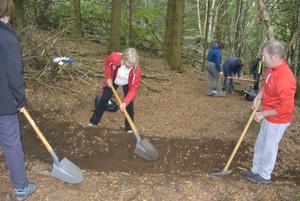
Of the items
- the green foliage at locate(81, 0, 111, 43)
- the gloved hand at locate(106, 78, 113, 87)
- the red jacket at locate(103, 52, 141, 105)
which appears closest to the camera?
→ the red jacket at locate(103, 52, 141, 105)

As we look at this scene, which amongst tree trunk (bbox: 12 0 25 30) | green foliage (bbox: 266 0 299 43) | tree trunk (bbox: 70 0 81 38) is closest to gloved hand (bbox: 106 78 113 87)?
tree trunk (bbox: 12 0 25 30)

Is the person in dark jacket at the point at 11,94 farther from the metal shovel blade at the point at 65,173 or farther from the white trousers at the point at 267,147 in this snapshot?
the white trousers at the point at 267,147

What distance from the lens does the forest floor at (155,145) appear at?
4.62 meters

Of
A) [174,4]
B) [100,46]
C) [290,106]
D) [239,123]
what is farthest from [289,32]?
[290,106]

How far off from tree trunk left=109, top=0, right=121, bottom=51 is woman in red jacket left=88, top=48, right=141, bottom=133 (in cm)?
571

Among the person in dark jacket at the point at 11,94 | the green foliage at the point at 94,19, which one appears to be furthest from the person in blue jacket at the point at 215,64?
the person in dark jacket at the point at 11,94

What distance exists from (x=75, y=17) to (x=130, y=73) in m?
7.45

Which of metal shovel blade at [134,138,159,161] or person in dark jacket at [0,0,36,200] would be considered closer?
person in dark jacket at [0,0,36,200]

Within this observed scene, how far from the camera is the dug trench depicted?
18.2ft

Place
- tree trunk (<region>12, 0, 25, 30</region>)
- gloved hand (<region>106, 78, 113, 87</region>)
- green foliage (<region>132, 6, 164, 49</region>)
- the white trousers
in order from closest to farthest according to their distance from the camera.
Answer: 1. the white trousers
2. gloved hand (<region>106, 78, 113, 87</region>)
3. tree trunk (<region>12, 0, 25, 30</region>)
4. green foliage (<region>132, 6, 164, 49</region>)

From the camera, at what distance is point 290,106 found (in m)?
4.41

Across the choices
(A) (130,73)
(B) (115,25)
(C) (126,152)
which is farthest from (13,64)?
(B) (115,25)

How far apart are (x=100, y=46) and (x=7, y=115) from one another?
9754 millimetres

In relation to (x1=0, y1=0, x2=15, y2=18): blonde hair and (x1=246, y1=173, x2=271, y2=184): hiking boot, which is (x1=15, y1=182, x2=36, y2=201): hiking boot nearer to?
(x1=0, y1=0, x2=15, y2=18): blonde hair
